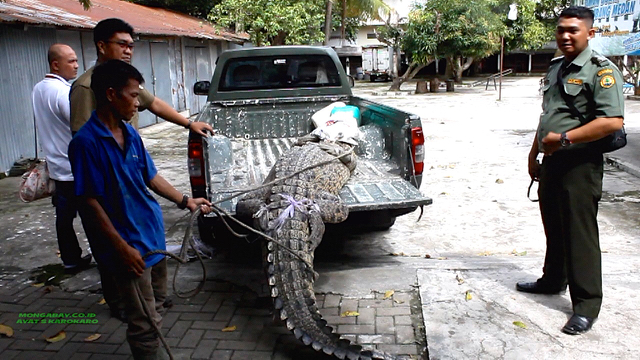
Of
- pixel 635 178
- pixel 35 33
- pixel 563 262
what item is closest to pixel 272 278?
pixel 563 262

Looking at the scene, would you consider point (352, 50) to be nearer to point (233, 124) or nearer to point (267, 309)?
point (233, 124)

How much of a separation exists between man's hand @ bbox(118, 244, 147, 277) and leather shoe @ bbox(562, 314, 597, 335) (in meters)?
2.57

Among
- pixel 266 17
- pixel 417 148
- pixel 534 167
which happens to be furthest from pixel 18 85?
pixel 266 17

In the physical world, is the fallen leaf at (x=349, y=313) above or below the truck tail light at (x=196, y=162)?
below

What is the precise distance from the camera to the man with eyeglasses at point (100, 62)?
348 cm

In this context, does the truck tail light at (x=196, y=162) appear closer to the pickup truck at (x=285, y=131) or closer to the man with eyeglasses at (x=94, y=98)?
the pickup truck at (x=285, y=131)

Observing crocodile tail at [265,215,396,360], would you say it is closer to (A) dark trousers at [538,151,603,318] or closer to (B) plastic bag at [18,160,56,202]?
(A) dark trousers at [538,151,603,318]

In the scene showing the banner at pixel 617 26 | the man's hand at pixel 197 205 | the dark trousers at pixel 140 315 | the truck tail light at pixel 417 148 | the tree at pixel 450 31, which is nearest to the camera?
the dark trousers at pixel 140 315

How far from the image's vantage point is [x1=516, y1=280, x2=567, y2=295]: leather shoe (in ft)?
12.7

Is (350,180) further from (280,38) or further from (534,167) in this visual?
(280,38)

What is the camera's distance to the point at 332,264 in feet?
15.3

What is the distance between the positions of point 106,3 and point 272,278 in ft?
47.5

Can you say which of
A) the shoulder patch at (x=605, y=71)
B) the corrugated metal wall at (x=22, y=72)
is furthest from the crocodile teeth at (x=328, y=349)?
the corrugated metal wall at (x=22, y=72)

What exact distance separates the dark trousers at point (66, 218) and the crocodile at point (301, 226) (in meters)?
1.32
